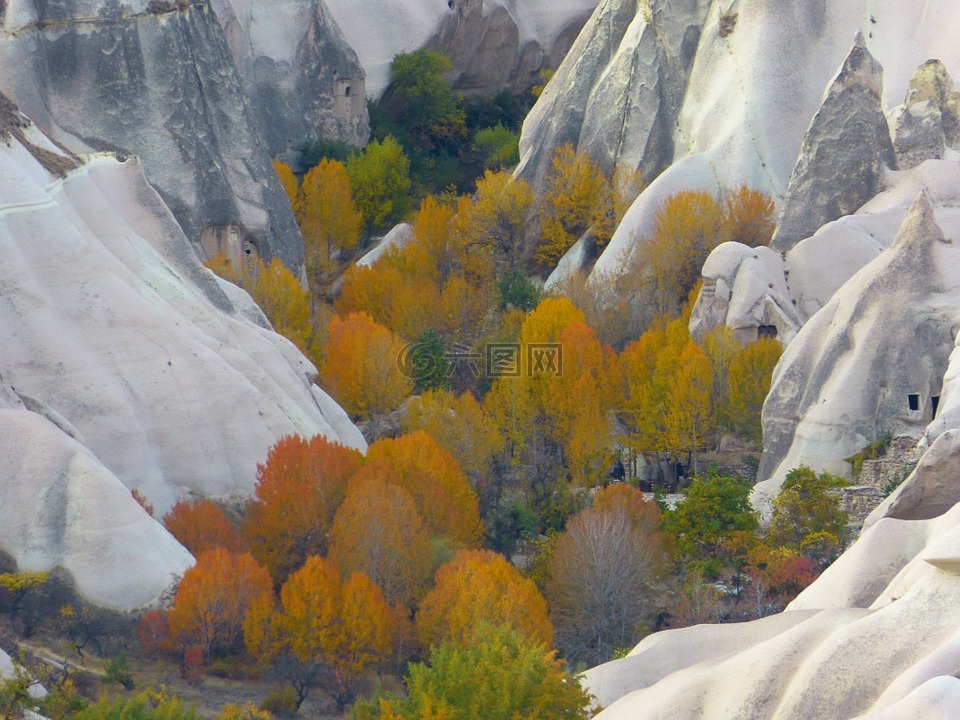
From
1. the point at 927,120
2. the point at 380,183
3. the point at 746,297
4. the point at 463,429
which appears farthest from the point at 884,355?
the point at 380,183

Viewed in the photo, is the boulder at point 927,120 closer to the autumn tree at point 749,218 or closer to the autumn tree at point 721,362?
the autumn tree at point 749,218

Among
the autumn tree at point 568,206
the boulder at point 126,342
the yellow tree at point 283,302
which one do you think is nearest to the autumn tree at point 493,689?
the boulder at point 126,342

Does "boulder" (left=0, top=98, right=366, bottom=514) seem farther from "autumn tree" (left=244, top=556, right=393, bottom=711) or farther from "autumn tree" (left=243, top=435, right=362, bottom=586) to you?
"autumn tree" (left=244, top=556, right=393, bottom=711)

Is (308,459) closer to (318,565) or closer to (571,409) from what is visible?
(318,565)

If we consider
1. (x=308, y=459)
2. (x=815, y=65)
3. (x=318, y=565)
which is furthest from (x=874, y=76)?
(x=318, y=565)

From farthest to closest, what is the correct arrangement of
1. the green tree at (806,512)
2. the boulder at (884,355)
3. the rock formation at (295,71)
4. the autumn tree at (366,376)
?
the rock formation at (295,71) < the autumn tree at (366,376) < the boulder at (884,355) < the green tree at (806,512)

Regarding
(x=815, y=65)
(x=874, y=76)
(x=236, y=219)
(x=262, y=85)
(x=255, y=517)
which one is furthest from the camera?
(x=262, y=85)
